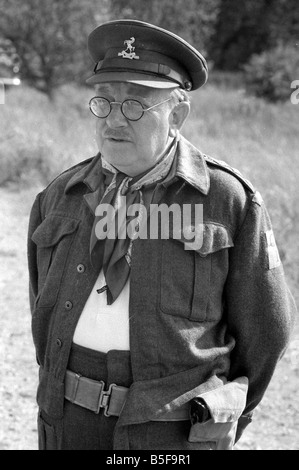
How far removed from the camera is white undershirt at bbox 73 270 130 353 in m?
2.44

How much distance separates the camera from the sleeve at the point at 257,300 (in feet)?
8.13

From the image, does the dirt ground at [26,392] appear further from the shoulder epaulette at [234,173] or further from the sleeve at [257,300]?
the shoulder epaulette at [234,173]

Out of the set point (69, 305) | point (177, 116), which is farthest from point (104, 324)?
point (177, 116)

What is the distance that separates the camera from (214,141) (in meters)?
10.6

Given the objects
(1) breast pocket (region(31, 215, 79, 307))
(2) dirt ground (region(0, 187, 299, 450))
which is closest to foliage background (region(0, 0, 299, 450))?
(2) dirt ground (region(0, 187, 299, 450))

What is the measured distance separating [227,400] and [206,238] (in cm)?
56

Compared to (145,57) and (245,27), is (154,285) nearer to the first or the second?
(145,57)

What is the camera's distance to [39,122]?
11.3m

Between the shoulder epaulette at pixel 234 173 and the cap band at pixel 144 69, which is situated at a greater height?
the cap band at pixel 144 69

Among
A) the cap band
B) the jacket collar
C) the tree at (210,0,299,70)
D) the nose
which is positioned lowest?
the jacket collar

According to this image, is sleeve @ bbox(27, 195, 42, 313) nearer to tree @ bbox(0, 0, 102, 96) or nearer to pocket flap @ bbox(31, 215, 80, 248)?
pocket flap @ bbox(31, 215, 80, 248)

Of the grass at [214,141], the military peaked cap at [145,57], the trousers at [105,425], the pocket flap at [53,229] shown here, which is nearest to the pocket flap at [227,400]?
the trousers at [105,425]
